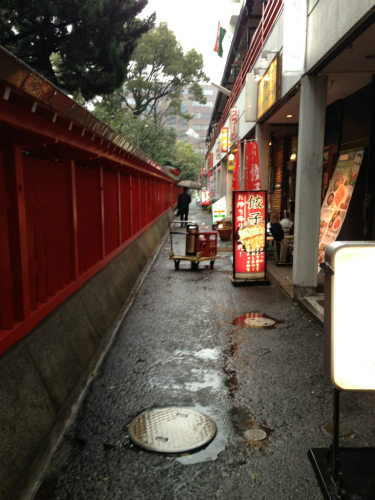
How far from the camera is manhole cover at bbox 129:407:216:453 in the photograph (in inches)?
154

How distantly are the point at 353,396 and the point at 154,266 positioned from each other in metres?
9.34

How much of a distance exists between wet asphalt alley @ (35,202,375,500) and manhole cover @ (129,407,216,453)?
9 centimetres

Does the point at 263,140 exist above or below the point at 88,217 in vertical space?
above

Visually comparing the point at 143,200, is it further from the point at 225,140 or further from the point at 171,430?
the point at 171,430

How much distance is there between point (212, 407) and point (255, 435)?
26.6 inches

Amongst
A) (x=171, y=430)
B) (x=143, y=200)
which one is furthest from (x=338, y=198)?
(x=143, y=200)

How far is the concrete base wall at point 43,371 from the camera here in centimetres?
336

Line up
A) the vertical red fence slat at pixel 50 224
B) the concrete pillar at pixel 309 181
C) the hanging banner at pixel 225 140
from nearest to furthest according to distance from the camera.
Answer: the vertical red fence slat at pixel 50 224
the concrete pillar at pixel 309 181
the hanging banner at pixel 225 140

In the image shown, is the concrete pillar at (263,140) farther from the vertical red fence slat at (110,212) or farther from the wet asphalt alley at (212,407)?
the wet asphalt alley at (212,407)

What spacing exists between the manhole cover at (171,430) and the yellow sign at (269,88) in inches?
325

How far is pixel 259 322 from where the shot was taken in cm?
759

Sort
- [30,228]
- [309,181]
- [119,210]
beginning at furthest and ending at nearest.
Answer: [119,210] → [309,181] → [30,228]

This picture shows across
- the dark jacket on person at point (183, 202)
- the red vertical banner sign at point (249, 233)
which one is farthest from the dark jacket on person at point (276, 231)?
the dark jacket on person at point (183, 202)

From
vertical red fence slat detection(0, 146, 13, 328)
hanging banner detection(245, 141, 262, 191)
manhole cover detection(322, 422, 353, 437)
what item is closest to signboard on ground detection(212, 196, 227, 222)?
hanging banner detection(245, 141, 262, 191)
